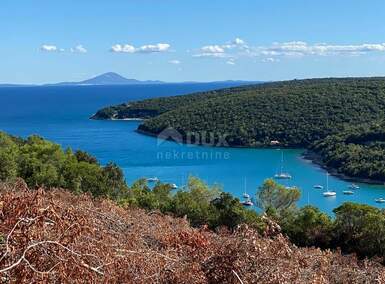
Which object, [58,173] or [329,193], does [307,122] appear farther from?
[58,173]

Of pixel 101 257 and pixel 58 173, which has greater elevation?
pixel 101 257

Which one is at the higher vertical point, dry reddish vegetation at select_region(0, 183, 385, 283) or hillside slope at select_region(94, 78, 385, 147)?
dry reddish vegetation at select_region(0, 183, 385, 283)

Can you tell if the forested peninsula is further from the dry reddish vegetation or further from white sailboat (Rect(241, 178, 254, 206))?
the dry reddish vegetation

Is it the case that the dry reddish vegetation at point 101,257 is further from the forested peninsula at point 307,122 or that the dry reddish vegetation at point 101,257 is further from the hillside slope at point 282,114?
the hillside slope at point 282,114

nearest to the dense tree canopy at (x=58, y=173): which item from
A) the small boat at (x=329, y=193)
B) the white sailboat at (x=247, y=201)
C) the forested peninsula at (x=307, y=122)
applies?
the white sailboat at (x=247, y=201)

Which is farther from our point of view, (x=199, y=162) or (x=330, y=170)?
(x=199, y=162)

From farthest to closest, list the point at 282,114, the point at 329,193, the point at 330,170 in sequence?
the point at 282,114 < the point at 330,170 < the point at 329,193

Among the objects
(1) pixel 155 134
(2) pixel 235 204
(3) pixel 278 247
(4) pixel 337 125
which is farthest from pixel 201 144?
(3) pixel 278 247

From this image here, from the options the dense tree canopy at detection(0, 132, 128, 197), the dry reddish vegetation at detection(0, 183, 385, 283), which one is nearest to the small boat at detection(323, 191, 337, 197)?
the dense tree canopy at detection(0, 132, 128, 197)

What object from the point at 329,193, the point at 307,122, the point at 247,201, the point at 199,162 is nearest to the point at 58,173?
the point at 247,201
